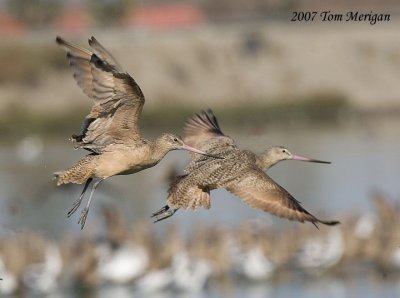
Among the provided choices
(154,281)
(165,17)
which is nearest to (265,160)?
(154,281)

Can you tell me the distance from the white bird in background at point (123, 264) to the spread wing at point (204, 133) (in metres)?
5.88

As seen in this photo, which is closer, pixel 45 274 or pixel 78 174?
pixel 78 174

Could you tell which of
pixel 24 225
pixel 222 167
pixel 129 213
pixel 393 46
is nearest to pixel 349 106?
pixel 393 46

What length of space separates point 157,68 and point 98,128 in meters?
31.7

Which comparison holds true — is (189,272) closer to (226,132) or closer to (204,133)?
(204,133)

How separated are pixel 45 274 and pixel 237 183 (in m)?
7.56

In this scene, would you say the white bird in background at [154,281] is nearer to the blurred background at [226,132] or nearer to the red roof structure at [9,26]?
the blurred background at [226,132]

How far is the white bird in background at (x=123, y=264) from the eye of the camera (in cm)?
1647

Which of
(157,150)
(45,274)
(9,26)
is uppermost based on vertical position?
(9,26)

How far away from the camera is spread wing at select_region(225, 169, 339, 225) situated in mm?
9031

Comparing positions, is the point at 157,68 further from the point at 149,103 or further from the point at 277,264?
the point at 277,264

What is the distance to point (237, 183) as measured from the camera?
9328 millimetres

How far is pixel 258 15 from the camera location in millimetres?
57844

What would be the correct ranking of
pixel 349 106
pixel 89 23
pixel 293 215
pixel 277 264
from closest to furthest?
pixel 293 215 → pixel 277 264 → pixel 349 106 → pixel 89 23
